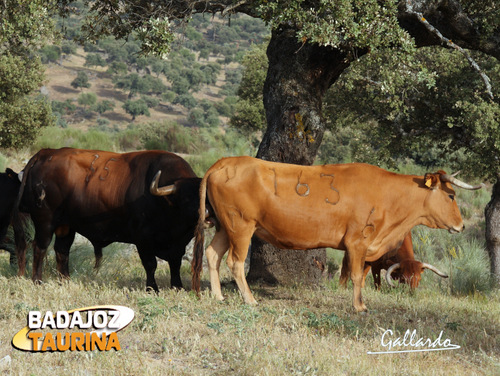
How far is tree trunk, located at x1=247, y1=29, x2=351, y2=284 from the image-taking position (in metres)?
9.52

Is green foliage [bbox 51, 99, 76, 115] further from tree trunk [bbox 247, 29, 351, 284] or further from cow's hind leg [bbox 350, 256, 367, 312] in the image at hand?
cow's hind leg [bbox 350, 256, 367, 312]

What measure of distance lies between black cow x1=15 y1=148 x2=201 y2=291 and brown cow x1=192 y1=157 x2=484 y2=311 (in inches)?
25.2

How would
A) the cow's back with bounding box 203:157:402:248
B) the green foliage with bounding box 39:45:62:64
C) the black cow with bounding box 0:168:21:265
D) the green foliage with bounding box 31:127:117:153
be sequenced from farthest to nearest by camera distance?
1. the green foliage with bounding box 39:45:62:64
2. the green foliage with bounding box 31:127:117:153
3. the black cow with bounding box 0:168:21:265
4. the cow's back with bounding box 203:157:402:248

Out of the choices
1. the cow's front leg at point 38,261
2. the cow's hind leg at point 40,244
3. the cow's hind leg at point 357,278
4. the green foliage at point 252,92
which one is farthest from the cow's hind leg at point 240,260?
the green foliage at point 252,92

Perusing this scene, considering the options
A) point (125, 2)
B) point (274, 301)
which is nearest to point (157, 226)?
point (274, 301)

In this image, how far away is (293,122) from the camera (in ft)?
31.3

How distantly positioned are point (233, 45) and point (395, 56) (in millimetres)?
118733

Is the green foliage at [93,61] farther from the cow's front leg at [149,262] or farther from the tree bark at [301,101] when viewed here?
the cow's front leg at [149,262]

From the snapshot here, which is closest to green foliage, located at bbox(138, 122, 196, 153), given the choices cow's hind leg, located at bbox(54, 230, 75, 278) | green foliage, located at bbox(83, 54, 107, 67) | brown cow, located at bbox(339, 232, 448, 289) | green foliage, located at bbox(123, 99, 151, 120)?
cow's hind leg, located at bbox(54, 230, 75, 278)

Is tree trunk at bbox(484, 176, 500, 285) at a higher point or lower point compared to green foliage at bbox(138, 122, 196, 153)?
higher

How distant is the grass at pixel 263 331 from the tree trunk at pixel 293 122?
0.39 meters

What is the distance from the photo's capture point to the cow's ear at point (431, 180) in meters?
7.73

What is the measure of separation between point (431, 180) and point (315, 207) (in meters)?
1.49

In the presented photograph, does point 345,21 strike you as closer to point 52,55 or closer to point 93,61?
point 52,55
